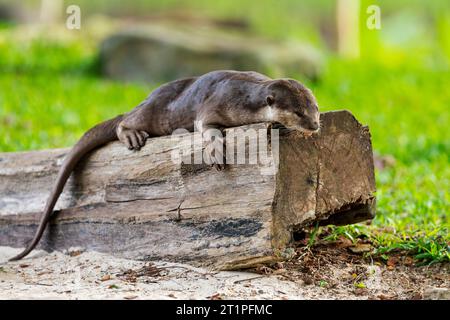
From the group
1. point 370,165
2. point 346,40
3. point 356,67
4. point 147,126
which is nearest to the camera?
point 370,165

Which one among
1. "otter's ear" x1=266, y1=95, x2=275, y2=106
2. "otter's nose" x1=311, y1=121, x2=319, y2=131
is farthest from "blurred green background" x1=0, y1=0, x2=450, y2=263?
"otter's ear" x1=266, y1=95, x2=275, y2=106

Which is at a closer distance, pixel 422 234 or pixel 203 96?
pixel 203 96

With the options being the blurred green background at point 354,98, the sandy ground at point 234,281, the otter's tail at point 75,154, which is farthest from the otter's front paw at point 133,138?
the blurred green background at point 354,98

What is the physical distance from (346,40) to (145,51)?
26.5ft

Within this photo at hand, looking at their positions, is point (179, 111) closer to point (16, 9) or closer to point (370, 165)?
point (370, 165)

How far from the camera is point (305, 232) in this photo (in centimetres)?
494

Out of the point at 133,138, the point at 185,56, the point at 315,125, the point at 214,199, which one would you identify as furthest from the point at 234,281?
the point at 185,56

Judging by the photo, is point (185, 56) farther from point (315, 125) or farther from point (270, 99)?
point (315, 125)

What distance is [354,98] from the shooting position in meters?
11.9

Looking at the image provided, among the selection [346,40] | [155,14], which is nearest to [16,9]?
[155,14]

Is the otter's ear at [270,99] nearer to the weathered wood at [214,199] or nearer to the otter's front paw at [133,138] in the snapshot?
the weathered wood at [214,199]

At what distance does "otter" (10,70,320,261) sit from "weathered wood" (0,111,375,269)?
0.10 meters

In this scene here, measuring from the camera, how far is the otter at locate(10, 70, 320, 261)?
168 inches

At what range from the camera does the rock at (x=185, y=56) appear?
12352 mm
